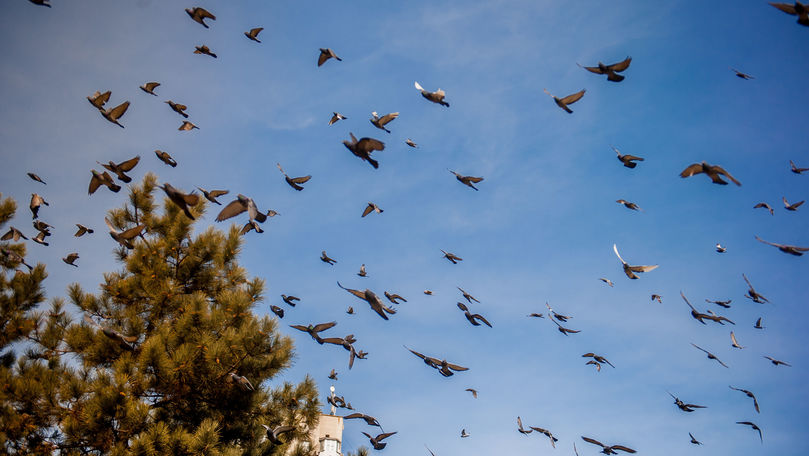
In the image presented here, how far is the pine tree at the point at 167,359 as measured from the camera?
24.2 feet

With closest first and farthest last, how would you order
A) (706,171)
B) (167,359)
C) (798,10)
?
(798,10) → (706,171) → (167,359)

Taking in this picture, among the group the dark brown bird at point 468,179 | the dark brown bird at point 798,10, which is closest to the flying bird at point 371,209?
the dark brown bird at point 468,179

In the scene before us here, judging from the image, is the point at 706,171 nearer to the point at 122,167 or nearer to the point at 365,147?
the point at 365,147

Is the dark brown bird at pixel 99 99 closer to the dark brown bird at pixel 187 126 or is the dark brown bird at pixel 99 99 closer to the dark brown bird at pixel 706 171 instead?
the dark brown bird at pixel 187 126

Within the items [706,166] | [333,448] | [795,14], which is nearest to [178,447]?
[706,166]

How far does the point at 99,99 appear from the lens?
6902mm

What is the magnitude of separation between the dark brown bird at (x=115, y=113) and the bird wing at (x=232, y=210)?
8.67 ft

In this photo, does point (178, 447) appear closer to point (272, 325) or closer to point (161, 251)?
point (272, 325)

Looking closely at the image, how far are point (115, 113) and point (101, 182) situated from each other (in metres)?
1.06

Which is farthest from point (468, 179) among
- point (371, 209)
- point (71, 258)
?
point (71, 258)

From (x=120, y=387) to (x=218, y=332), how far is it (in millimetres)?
1768

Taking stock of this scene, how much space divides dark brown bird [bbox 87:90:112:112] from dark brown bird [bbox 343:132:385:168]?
390 centimetres

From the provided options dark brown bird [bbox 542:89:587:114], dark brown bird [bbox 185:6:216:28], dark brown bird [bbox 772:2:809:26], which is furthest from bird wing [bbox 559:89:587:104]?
dark brown bird [bbox 185:6:216:28]

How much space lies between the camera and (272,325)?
8.80 m
